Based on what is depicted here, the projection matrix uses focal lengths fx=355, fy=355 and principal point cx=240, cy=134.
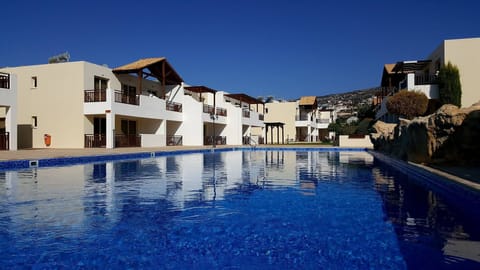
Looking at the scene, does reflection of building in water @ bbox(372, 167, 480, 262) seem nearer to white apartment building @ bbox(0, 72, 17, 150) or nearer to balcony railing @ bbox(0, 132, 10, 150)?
white apartment building @ bbox(0, 72, 17, 150)

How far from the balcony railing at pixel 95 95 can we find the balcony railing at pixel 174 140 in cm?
801

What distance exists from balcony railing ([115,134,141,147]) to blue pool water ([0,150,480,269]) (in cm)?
1288

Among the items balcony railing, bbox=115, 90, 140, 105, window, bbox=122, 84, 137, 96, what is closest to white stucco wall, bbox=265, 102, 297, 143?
window, bbox=122, 84, 137, 96

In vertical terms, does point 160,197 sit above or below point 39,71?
below

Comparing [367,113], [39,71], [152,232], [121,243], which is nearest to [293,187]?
[152,232]

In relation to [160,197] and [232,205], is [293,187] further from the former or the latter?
[160,197]

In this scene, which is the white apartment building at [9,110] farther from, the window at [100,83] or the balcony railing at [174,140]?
the balcony railing at [174,140]

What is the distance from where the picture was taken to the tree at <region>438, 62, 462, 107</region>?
1988 cm

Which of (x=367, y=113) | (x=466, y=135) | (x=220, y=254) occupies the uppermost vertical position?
(x=367, y=113)

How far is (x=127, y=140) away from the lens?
70.5 ft

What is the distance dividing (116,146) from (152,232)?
17252 mm

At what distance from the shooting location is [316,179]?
9.29 m

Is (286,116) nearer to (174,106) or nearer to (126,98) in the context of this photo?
(174,106)

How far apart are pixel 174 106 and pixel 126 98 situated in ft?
19.4
